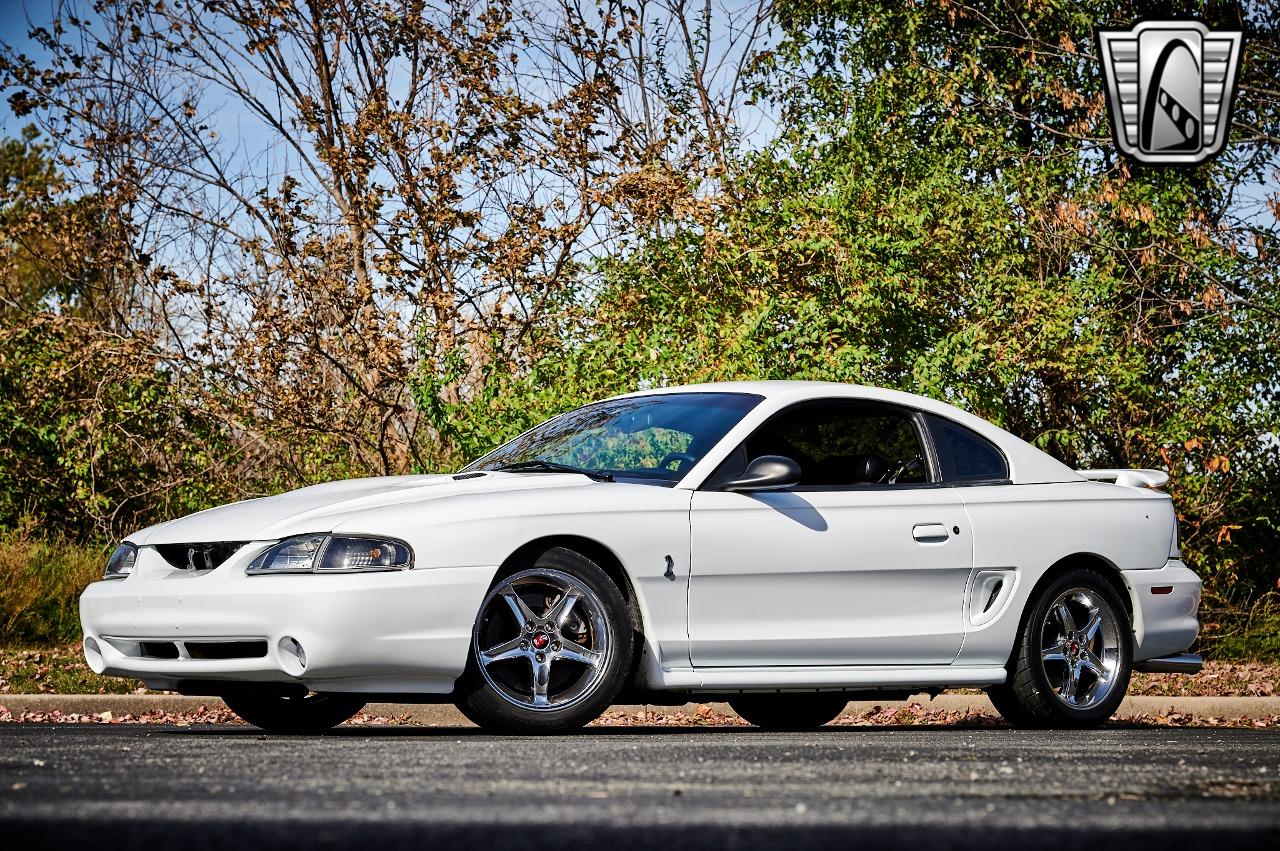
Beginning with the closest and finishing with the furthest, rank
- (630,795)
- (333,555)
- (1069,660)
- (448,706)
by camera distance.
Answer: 1. (630,795)
2. (333,555)
3. (1069,660)
4. (448,706)

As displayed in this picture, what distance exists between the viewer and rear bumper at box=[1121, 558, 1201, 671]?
834 cm

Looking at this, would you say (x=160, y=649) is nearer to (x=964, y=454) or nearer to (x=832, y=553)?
(x=832, y=553)

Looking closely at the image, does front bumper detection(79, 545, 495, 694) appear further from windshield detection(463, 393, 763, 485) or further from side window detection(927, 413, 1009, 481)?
side window detection(927, 413, 1009, 481)

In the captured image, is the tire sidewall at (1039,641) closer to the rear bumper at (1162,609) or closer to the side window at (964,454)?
the rear bumper at (1162,609)

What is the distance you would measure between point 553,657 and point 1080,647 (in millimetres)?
2907

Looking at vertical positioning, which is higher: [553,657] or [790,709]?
[553,657]

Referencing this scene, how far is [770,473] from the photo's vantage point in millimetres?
7113

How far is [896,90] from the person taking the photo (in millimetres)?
18688

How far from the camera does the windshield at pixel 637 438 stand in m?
7.47

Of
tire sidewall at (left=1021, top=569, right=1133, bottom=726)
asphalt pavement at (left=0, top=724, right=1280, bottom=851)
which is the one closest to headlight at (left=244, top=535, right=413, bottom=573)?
asphalt pavement at (left=0, top=724, right=1280, bottom=851)

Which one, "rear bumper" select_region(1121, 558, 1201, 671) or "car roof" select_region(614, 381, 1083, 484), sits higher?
"car roof" select_region(614, 381, 1083, 484)

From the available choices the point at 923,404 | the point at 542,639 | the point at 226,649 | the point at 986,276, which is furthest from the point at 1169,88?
the point at 226,649

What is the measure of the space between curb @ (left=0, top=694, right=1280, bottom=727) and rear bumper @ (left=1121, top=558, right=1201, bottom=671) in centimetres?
181

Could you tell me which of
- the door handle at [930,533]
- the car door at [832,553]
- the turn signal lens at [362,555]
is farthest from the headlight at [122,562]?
the door handle at [930,533]
